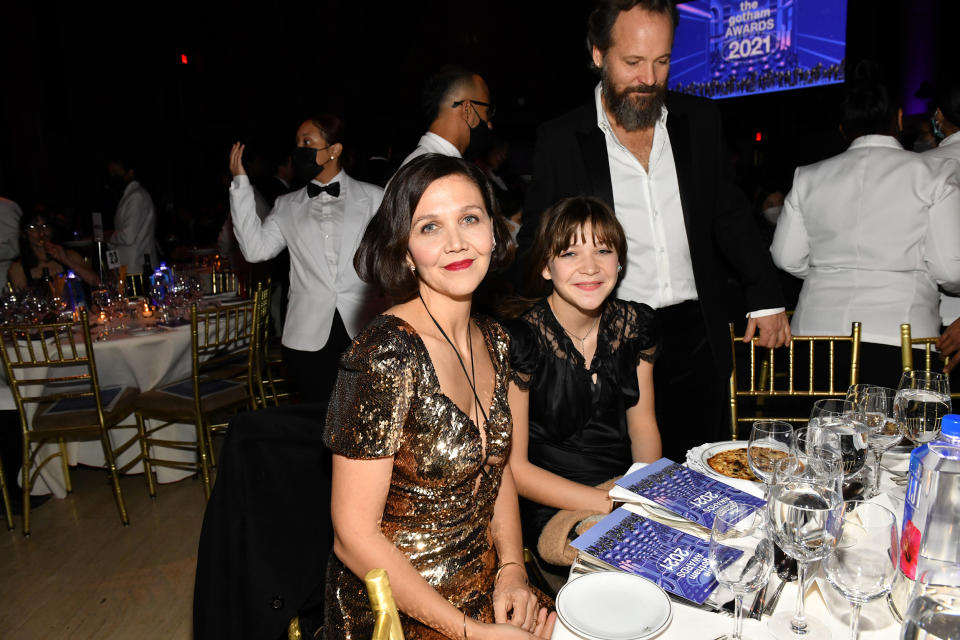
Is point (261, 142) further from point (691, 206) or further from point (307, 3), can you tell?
point (691, 206)

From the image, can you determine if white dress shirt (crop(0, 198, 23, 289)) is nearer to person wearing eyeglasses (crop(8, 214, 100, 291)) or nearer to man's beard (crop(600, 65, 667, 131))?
person wearing eyeglasses (crop(8, 214, 100, 291))

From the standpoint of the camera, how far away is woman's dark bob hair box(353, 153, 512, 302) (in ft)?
4.96

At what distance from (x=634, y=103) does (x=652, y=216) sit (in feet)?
1.32

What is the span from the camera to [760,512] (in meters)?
1.13

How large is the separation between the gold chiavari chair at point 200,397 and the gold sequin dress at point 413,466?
2267 mm

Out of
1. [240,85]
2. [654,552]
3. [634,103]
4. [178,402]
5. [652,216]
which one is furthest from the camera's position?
[240,85]

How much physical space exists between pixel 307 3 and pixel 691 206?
35.1 ft

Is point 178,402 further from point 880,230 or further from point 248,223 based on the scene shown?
point 880,230

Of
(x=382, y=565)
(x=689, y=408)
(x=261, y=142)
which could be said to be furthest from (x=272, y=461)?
(x=261, y=142)

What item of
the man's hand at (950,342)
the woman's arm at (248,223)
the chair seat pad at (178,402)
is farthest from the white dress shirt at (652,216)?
the chair seat pad at (178,402)

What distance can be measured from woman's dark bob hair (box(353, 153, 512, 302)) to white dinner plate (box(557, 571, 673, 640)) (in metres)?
0.79

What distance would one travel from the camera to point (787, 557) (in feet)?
3.71

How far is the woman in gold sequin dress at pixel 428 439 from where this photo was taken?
134 cm

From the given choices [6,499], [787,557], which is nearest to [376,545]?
[787,557]
